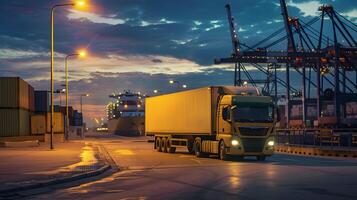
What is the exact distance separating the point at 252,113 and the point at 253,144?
1.51 meters

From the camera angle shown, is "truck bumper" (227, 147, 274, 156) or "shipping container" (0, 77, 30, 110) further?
"shipping container" (0, 77, 30, 110)

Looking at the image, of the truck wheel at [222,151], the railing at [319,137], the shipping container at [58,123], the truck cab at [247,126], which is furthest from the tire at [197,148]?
the shipping container at [58,123]

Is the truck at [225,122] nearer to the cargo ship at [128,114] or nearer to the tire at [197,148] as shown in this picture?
the tire at [197,148]

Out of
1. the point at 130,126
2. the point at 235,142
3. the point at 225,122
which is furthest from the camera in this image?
the point at 130,126

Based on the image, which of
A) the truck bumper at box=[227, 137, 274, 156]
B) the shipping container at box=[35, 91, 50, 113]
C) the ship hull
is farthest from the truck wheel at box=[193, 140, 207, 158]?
the ship hull

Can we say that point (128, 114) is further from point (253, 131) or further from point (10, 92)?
point (253, 131)

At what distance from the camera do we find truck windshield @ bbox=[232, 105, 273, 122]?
2859 centimetres

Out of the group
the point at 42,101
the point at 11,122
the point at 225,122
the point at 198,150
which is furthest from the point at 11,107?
the point at 225,122

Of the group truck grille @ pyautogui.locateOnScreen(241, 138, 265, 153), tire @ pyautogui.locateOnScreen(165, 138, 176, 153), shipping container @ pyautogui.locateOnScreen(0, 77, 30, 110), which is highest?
shipping container @ pyautogui.locateOnScreen(0, 77, 30, 110)

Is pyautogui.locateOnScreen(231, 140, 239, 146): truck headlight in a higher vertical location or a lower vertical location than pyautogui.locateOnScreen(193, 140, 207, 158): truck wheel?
Answer: higher

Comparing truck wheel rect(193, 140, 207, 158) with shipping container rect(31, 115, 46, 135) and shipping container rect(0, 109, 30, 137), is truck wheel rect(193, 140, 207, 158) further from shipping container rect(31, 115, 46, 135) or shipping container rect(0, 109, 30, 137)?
shipping container rect(31, 115, 46, 135)

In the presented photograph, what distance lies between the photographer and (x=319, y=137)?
1678 inches

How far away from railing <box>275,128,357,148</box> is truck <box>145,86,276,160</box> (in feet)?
36.9

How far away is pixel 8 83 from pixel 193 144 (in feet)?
90.9
